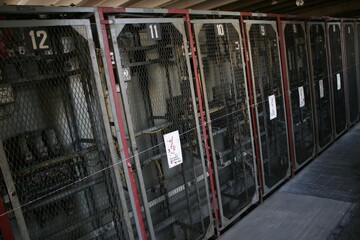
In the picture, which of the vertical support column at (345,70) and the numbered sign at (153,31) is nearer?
the numbered sign at (153,31)

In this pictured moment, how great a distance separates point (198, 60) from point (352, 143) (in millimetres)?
4381

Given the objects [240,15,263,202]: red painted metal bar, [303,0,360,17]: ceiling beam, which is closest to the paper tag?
[240,15,263,202]: red painted metal bar

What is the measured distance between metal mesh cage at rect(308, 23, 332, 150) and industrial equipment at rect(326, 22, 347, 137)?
0.85ft

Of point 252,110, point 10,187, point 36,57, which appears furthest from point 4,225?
point 252,110

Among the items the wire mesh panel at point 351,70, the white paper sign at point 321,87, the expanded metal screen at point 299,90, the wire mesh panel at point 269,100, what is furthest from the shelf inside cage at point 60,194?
the wire mesh panel at point 351,70

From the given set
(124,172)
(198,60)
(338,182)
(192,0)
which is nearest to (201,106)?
(198,60)

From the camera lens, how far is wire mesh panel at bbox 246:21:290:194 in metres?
3.99

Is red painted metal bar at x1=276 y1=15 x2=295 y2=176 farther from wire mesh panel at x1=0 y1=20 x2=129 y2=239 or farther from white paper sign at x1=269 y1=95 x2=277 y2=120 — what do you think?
wire mesh panel at x1=0 y1=20 x2=129 y2=239

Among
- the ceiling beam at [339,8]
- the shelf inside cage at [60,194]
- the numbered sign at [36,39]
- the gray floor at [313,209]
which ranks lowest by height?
the gray floor at [313,209]

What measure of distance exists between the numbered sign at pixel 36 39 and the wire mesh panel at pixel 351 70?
21.1 ft

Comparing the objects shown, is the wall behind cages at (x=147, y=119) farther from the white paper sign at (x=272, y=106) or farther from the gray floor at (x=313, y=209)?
the gray floor at (x=313, y=209)

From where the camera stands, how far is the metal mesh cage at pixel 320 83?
531cm

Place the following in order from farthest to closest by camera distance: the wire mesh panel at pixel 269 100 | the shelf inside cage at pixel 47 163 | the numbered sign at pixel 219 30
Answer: the wire mesh panel at pixel 269 100
the numbered sign at pixel 219 30
the shelf inside cage at pixel 47 163

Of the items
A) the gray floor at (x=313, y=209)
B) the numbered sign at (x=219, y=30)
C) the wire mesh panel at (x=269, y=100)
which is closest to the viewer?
the gray floor at (x=313, y=209)
